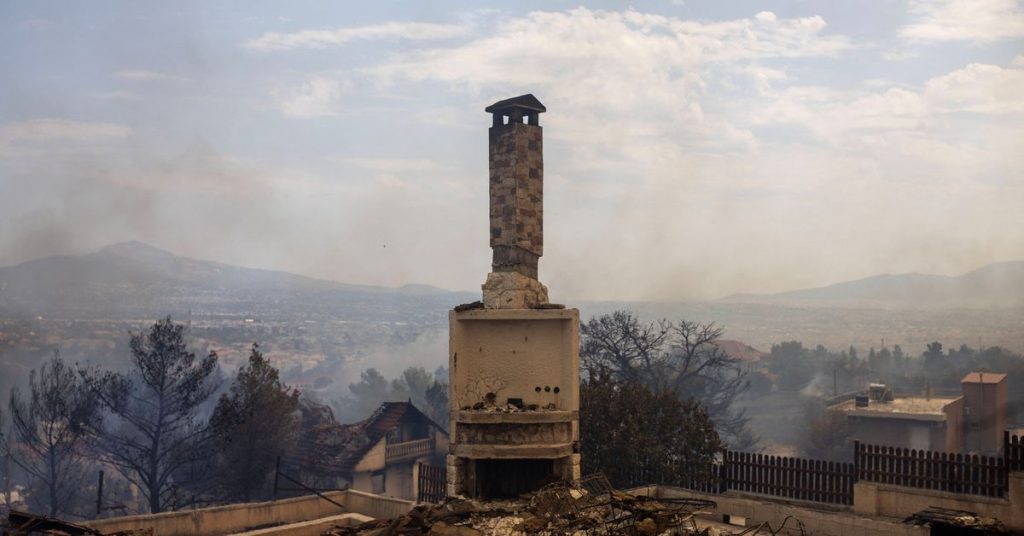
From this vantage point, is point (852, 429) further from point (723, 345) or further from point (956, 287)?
point (956, 287)

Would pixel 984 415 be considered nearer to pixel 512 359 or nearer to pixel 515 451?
pixel 512 359

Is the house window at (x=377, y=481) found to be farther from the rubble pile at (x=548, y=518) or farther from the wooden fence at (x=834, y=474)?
the rubble pile at (x=548, y=518)

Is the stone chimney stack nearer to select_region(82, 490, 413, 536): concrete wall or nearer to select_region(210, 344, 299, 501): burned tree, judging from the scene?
select_region(82, 490, 413, 536): concrete wall

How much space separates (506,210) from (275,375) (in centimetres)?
2072

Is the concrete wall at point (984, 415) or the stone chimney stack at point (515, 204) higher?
the stone chimney stack at point (515, 204)

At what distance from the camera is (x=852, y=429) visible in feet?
159

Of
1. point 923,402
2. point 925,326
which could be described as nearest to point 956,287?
point 925,326

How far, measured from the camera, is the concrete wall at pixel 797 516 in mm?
16859

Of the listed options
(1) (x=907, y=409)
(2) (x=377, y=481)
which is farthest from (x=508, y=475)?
(1) (x=907, y=409)

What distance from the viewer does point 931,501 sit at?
1794 cm

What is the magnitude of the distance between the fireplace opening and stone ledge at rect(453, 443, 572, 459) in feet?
1.55

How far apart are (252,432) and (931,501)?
2494 cm

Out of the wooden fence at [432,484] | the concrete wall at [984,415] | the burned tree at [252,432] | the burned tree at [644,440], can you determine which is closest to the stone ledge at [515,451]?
the wooden fence at [432,484]

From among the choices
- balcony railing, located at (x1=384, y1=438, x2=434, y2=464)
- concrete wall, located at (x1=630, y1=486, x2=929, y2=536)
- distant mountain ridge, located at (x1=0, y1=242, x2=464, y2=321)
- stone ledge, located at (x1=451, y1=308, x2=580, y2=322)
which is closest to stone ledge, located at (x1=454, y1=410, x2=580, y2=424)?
stone ledge, located at (x1=451, y1=308, x2=580, y2=322)
